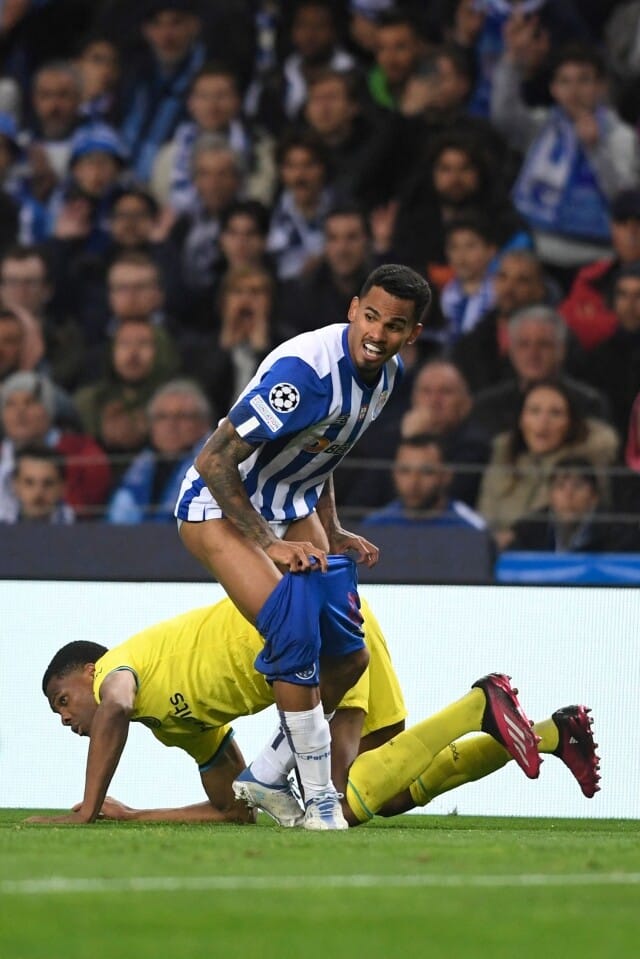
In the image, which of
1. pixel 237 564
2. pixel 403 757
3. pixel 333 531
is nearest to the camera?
pixel 237 564

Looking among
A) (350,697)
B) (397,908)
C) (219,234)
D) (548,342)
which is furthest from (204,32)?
(397,908)

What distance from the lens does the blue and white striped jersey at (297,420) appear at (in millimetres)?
6234

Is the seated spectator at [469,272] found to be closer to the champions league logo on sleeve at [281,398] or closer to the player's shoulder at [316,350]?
the player's shoulder at [316,350]

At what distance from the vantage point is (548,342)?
37.2 feet

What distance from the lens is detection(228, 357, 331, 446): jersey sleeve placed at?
6.21 metres

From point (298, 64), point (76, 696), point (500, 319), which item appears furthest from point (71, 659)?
point (298, 64)

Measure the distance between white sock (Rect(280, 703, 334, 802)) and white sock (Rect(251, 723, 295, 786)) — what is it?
14.8 inches

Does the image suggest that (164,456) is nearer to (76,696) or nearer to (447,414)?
(447,414)

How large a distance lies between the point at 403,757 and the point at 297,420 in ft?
4.40

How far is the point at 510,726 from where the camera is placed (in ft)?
22.3

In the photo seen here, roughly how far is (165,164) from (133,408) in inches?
112

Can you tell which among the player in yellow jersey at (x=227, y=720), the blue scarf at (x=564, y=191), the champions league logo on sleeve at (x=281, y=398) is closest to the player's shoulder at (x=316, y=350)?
the champions league logo on sleeve at (x=281, y=398)

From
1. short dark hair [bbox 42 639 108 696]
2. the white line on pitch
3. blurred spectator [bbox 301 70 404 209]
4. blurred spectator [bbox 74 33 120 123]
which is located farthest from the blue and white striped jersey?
blurred spectator [bbox 74 33 120 123]

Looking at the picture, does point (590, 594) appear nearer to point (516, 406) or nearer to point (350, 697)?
point (350, 697)
